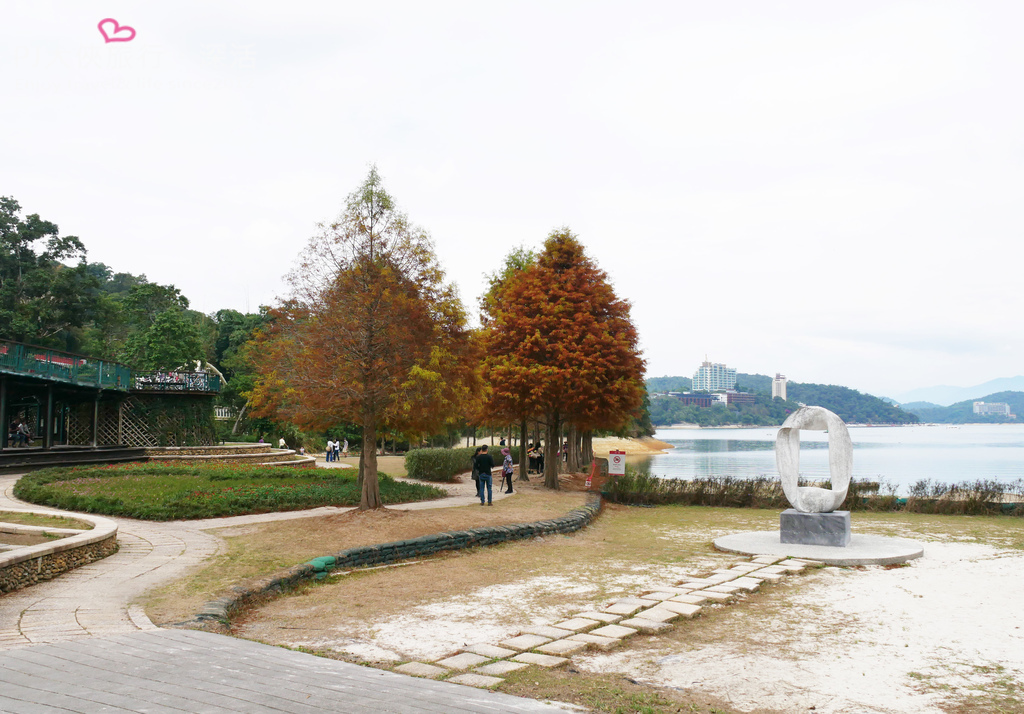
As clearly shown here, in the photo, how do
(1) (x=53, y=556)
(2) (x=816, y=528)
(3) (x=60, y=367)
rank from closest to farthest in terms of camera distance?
(1) (x=53, y=556)
(2) (x=816, y=528)
(3) (x=60, y=367)

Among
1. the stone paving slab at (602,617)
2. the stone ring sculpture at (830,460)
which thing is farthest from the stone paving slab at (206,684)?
the stone ring sculpture at (830,460)

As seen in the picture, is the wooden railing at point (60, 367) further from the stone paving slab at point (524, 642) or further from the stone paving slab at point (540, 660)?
the stone paving slab at point (540, 660)

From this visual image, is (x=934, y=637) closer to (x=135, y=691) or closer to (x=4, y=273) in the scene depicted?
(x=135, y=691)

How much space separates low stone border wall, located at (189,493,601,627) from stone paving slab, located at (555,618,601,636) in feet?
11.8

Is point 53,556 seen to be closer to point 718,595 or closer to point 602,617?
→ point 602,617

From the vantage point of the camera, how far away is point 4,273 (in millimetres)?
54094

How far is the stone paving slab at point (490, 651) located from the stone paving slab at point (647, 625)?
5.53 ft

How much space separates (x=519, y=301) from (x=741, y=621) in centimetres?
2016

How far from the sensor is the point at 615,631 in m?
7.78

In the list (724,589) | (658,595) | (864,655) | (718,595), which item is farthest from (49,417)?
(864,655)

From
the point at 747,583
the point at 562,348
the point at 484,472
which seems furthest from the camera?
the point at 562,348

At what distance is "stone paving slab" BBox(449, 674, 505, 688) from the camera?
5.88m

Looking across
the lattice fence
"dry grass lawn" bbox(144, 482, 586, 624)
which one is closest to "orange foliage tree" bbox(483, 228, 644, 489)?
"dry grass lawn" bbox(144, 482, 586, 624)

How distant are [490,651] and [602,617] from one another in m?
1.95
